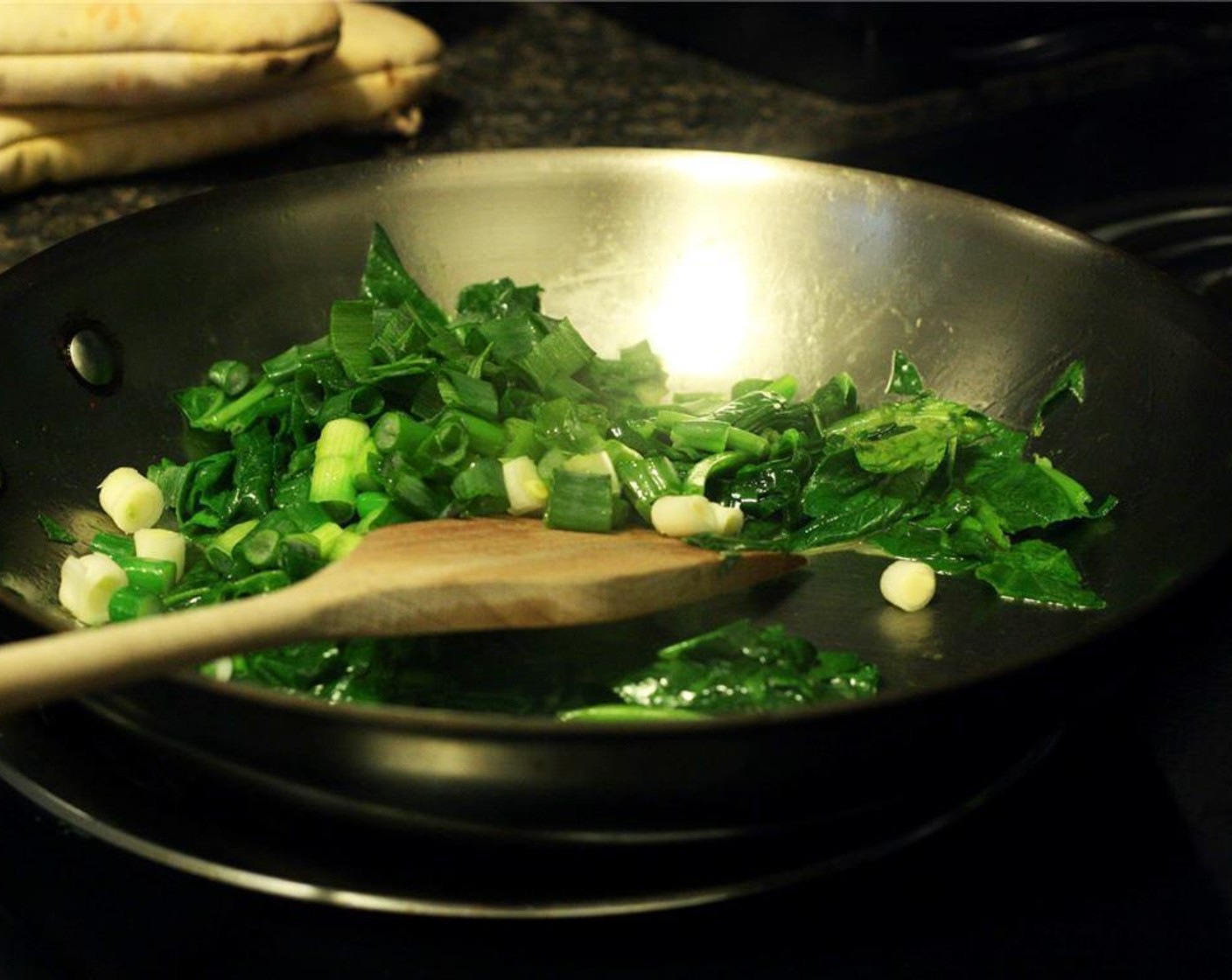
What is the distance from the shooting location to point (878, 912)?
3.39ft

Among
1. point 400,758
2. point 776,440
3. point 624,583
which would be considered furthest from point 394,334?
point 400,758

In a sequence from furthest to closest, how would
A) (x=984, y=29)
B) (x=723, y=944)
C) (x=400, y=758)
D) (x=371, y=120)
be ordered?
(x=984, y=29) < (x=371, y=120) < (x=723, y=944) < (x=400, y=758)

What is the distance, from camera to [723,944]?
101 centimetres

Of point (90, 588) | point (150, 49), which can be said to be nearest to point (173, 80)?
point (150, 49)

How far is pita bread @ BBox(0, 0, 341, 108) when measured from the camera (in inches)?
78.9

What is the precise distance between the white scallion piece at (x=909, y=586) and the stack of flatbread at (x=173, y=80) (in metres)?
1.41

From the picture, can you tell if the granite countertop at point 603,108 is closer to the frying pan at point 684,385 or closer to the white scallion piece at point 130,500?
the frying pan at point 684,385

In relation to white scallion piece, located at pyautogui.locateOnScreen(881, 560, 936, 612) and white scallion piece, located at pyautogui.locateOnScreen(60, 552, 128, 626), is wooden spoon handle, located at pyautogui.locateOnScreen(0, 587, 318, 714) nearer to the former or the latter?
white scallion piece, located at pyautogui.locateOnScreen(60, 552, 128, 626)

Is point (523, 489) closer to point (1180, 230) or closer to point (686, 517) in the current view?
point (686, 517)

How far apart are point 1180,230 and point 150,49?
1.70 meters

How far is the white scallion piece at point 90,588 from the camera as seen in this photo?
4.19 feet

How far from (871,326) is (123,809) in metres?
1.09

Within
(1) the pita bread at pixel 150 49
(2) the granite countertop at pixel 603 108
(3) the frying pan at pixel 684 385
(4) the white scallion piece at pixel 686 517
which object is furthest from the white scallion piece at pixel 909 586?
(1) the pita bread at pixel 150 49

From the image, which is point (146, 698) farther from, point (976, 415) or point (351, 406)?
point (976, 415)
